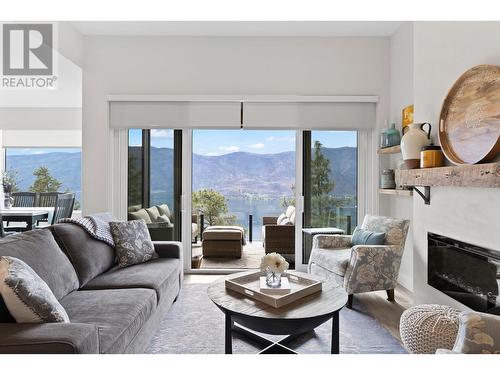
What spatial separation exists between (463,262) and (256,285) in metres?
1.39

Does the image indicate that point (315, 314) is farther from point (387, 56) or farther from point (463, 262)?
point (387, 56)

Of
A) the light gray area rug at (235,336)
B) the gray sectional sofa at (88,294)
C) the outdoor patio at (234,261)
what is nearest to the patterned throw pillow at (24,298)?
the gray sectional sofa at (88,294)

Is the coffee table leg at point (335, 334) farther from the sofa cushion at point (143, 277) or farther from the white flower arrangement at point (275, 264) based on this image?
the sofa cushion at point (143, 277)

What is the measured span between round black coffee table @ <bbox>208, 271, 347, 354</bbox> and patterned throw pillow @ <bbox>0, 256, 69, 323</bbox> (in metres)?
0.86

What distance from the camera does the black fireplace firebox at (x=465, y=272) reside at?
6.10 feet

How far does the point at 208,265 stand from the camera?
14.4 feet

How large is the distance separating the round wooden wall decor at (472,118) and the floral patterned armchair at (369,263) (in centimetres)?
106

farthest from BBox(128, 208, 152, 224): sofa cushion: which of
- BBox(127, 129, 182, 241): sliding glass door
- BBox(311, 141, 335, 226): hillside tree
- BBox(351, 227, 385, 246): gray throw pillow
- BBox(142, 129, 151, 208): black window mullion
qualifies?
BBox(351, 227, 385, 246): gray throw pillow

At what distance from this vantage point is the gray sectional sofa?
1.25 m

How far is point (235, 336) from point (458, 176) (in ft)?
5.94

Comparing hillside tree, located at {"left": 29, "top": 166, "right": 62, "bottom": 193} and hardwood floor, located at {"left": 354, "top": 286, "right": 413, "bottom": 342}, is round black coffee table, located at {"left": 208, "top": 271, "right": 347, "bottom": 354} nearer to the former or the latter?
hardwood floor, located at {"left": 354, "top": 286, "right": 413, "bottom": 342}

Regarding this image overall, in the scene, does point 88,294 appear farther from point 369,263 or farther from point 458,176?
point 458,176

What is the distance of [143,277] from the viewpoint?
7.74 feet
